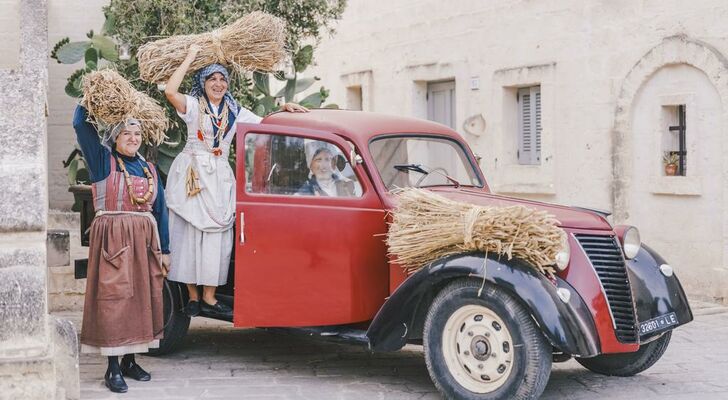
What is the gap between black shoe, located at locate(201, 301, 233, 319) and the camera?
716 centimetres

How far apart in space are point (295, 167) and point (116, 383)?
181cm

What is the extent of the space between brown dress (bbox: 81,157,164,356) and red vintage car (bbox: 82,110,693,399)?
0.58m

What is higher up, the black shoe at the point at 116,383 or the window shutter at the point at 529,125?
the window shutter at the point at 529,125

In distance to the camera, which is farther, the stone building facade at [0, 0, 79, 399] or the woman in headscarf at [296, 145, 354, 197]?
the woman in headscarf at [296, 145, 354, 197]

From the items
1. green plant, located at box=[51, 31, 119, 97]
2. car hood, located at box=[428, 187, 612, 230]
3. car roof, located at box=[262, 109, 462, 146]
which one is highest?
green plant, located at box=[51, 31, 119, 97]

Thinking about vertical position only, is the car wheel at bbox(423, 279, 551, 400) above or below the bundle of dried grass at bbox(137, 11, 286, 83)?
below

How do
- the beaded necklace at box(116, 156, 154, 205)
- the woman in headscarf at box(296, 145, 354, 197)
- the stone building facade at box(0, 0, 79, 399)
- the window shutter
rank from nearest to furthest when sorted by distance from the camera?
the stone building facade at box(0, 0, 79, 399) < the beaded necklace at box(116, 156, 154, 205) < the woman in headscarf at box(296, 145, 354, 197) < the window shutter

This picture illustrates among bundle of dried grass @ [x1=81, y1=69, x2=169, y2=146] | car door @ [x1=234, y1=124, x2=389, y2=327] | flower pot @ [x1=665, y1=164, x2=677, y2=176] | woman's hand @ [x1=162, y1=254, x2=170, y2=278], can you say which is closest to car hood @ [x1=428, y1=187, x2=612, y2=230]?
car door @ [x1=234, y1=124, x2=389, y2=327]

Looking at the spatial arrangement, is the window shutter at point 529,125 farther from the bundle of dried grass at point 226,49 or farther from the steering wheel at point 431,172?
the bundle of dried grass at point 226,49

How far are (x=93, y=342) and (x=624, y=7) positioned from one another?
7288 millimetres

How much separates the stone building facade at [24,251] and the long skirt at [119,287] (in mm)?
473

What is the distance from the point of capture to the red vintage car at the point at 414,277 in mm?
5801

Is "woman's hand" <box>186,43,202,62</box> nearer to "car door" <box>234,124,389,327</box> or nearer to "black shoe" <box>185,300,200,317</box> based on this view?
"car door" <box>234,124,389,327</box>

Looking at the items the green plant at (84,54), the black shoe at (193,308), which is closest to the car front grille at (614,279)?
the black shoe at (193,308)
